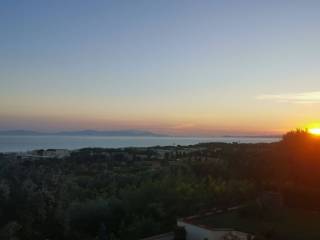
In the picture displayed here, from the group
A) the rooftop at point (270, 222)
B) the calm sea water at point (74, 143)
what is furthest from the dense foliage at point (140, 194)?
the calm sea water at point (74, 143)

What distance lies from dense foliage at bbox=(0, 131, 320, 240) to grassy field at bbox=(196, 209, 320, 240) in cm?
187

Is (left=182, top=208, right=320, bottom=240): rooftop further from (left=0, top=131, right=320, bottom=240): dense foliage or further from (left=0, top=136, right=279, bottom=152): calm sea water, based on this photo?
(left=0, top=136, right=279, bottom=152): calm sea water

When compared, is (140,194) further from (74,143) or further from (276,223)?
(74,143)

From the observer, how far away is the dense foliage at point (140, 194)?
46.2ft

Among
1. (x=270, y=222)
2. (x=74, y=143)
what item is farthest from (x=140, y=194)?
(x=74, y=143)

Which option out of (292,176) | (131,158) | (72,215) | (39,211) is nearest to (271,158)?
(292,176)

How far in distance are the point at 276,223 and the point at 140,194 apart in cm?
682

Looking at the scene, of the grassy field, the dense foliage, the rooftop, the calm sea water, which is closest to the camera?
the dense foliage

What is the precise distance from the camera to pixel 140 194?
21.0 meters

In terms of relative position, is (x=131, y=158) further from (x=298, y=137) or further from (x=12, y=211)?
(x=12, y=211)

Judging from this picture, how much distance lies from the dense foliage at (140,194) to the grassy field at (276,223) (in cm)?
187

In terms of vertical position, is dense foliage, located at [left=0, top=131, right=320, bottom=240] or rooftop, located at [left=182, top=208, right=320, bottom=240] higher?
dense foliage, located at [left=0, top=131, right=320, bottom=240]

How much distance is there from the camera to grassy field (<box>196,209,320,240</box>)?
14.5m

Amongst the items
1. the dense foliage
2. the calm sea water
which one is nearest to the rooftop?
the dense foliage
